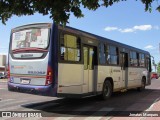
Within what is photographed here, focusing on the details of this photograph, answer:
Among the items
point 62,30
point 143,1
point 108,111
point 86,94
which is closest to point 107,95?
point 86,94

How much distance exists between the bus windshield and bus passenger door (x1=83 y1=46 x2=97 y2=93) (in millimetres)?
2231

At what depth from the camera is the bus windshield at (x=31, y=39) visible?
39.0 ft

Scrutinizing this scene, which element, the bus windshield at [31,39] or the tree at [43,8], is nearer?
the tree at [43,8]

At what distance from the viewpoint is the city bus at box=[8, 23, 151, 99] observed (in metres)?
11.5

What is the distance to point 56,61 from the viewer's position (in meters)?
11.5

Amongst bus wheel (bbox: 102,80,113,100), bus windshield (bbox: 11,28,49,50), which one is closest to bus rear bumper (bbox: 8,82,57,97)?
bus windshield (bbox: 11,28,49,50)

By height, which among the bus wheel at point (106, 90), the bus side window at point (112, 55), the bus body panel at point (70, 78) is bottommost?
the bus wheel at point (106, 90)

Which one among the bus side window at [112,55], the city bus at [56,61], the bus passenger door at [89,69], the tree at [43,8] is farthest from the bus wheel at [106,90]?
the tree at [43,8]

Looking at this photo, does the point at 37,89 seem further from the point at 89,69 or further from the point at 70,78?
the point at 89,69

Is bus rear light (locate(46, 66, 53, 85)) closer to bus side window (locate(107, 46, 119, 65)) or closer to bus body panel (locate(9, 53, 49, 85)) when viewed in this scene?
bus body panel (locate(9, 53, 49, 85))

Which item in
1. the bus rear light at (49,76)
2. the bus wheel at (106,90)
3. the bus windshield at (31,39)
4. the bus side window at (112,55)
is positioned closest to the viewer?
the bus rear light at (49,76)

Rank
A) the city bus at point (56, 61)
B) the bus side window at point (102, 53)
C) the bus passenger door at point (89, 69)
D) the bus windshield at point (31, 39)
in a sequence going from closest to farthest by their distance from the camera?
the city bus at point (56, 61) < the bus windshield at point (31, 39) < the bus passenger door at point (89, 69) < the bus side window at point (102, 53)

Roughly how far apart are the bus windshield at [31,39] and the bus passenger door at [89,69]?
2.23 meters

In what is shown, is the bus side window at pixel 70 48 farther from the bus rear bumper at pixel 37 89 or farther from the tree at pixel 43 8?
the tree at pixel 43 8
